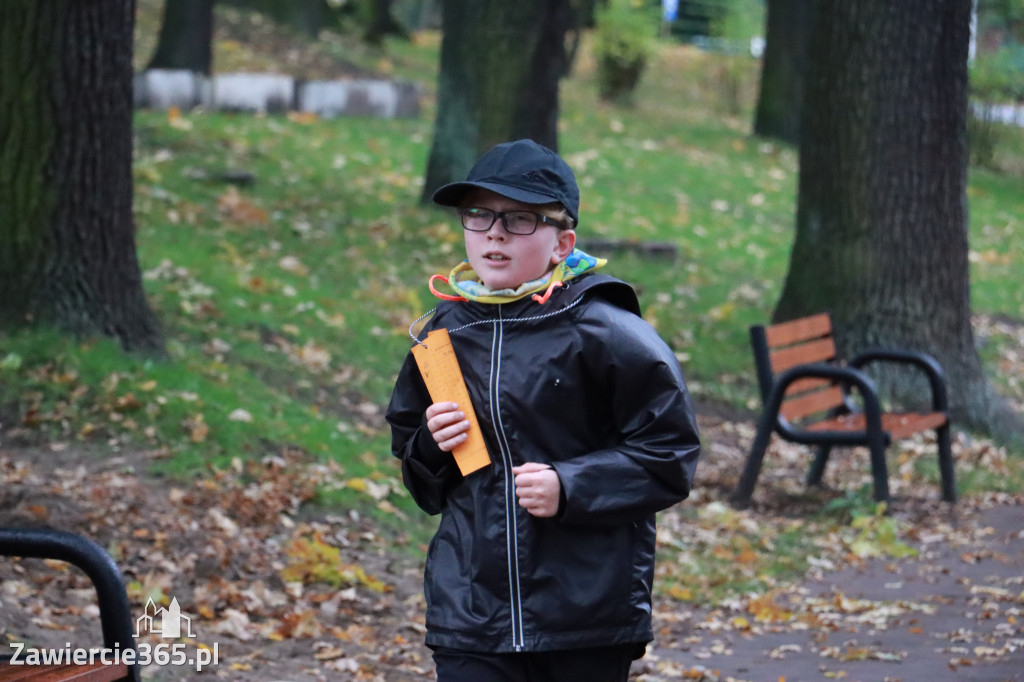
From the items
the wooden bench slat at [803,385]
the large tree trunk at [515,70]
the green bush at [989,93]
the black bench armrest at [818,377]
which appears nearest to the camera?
the black bench armrest at [818,377]

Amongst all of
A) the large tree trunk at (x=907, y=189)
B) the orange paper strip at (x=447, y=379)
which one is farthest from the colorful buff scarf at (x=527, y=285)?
the large tree trunk at (x=907, y=189)

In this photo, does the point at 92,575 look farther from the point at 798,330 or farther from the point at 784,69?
the point at 784,69

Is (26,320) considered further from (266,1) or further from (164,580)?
(266,1)

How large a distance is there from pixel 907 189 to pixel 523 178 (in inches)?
260

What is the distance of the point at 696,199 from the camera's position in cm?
1675

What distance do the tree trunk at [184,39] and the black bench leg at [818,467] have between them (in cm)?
1213

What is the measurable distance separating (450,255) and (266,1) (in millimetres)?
14962

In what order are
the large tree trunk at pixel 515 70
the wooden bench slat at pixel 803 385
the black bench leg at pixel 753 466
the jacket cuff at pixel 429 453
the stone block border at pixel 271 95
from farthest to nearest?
the stone block border at pixel 271 95 < the large tree trunk at pixel 515 70 < the wooden bench slat at pixel 803 385 < the black bench leg at pixel 753 466 < the jacket cuff at pixel 429 453

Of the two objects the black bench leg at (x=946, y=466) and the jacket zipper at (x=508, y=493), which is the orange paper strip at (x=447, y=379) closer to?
the jacket zipper at (x=508, y=493)

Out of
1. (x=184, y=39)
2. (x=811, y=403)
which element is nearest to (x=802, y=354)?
(x=811, y=403)

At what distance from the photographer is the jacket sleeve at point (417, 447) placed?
3.01 meters

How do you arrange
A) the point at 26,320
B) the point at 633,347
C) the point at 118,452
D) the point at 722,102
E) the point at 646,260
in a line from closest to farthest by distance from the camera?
1. the point at 633,347
2. the point at 118,452
3. the point at 26,320
4. the point at 646,260
5. the point at 722,102

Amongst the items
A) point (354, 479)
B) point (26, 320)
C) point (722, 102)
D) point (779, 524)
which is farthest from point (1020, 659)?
point (722, 102)

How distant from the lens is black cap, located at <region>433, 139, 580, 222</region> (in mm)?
2887
